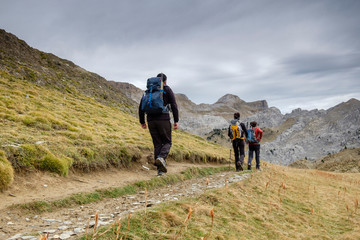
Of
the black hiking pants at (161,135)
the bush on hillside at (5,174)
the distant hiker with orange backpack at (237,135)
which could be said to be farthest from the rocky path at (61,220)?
the distant hiker with orange backpack at (237,135)

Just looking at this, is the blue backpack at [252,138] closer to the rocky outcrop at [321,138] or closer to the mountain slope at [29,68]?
the mountain slope at [29,68]

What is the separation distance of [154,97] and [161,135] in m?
1.56

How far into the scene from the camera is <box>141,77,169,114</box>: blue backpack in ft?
26.5

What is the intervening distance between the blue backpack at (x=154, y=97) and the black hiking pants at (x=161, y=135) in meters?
0.50

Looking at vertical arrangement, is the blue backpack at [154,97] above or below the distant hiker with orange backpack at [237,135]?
above

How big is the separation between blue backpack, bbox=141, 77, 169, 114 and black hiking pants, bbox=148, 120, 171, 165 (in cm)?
50

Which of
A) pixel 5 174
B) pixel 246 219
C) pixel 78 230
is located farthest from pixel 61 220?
pixel 246 219

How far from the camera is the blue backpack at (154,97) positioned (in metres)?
8.06

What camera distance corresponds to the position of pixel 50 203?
5.35 m

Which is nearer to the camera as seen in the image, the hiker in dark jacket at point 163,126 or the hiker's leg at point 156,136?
the hiker in dark jacket at point 163,126

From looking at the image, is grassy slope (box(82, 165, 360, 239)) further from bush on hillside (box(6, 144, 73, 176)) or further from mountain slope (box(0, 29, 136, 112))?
mountain slope (box(0, 29, 136, 112))

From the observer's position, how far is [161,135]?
28.6 ft

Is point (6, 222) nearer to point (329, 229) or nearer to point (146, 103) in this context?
point (146, 103)

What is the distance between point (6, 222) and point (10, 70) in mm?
31320
